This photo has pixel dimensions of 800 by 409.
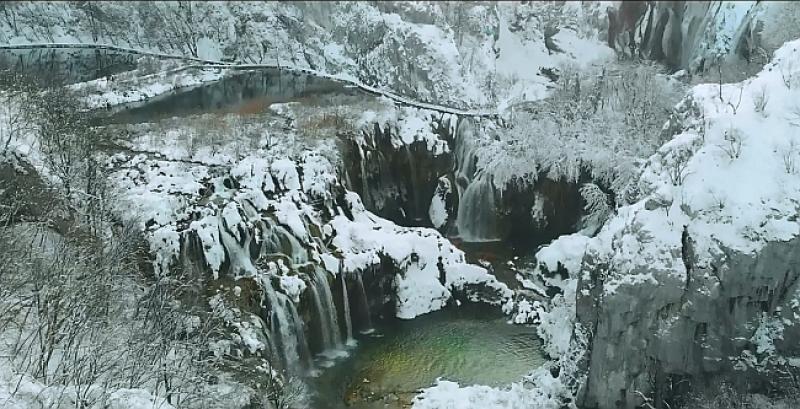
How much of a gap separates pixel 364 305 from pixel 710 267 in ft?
39.3

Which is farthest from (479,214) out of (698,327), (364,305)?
(698,327)

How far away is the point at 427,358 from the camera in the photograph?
73.8 feet

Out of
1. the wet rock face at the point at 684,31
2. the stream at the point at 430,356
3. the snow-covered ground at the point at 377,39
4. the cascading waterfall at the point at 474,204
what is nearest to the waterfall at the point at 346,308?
the stream at the point at 430,356

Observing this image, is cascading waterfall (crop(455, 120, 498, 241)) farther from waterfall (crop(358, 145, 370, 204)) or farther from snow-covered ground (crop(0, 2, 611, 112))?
snow-covered ground (crop(0, 2, 611, 112))

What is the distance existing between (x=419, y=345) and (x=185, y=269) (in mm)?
8257

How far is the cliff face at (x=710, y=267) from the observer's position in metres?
16.3

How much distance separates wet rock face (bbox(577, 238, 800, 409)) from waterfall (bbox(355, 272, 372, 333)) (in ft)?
28.3

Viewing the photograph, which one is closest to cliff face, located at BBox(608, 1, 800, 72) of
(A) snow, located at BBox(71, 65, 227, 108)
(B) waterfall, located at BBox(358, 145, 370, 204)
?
(B) waterfall, located at BBox(358, 145, 370, 204)

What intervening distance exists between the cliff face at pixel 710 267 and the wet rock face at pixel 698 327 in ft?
0.08

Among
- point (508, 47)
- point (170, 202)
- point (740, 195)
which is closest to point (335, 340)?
point (170, 202)

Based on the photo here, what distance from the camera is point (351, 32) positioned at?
59156mm

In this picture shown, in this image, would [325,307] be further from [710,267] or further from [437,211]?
[710,267]

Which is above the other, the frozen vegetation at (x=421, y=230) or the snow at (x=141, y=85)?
the snow at (x=141, y=85)

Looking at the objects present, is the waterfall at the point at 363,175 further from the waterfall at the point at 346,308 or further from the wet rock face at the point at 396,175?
the waterfall at the point at 346,308
